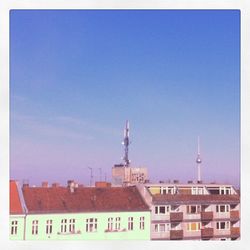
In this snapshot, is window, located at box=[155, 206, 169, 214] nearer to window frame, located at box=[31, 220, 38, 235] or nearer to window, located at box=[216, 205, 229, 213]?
window, located at box=[216, 205, 229, 213]

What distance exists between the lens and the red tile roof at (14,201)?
3038 millimetres

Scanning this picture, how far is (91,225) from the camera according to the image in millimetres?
3305

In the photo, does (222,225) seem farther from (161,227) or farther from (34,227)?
(34,227)

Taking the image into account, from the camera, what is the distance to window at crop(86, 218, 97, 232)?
3.26 m

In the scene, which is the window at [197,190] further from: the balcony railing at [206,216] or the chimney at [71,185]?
the chimney at [71,185]

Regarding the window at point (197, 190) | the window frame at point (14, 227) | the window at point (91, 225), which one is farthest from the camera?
the window at point (197, 190)

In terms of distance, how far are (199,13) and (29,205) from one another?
1381mm

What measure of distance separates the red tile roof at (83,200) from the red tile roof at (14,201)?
10cm

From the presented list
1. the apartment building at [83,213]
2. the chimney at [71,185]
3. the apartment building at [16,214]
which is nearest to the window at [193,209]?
the apartment building at [83,213]

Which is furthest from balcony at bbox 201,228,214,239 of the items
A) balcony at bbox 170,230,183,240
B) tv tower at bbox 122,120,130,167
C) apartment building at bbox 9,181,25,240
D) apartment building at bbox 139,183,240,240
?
apartment building at bbox 9,181,25,240

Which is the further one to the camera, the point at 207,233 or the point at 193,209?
the point at 193,209

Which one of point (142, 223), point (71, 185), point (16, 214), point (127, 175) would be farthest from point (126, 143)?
point (16, 214)

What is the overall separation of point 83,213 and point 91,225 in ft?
0.40
